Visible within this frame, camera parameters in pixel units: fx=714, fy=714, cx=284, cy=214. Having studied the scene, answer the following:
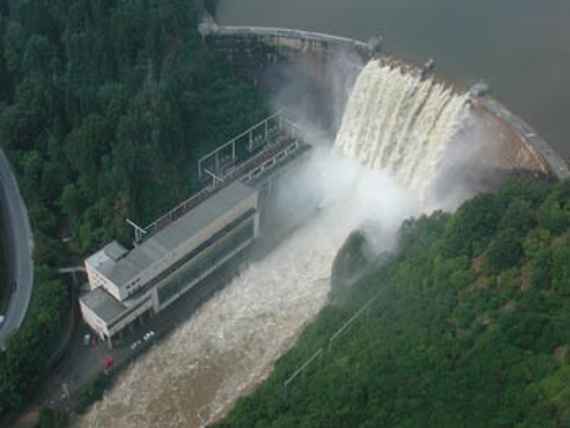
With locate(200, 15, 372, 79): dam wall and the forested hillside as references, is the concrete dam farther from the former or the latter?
the forested hillside

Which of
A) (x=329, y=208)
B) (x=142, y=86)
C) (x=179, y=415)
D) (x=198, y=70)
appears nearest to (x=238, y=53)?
(x=198, y=70)

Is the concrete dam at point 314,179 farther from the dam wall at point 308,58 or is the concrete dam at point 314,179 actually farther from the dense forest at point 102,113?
the dense forest at point 102,113

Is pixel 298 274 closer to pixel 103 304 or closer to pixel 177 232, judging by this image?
pixel 177 232

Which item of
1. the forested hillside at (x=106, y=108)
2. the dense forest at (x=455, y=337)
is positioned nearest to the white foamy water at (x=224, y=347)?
the dense forest at (x=455, y=337)

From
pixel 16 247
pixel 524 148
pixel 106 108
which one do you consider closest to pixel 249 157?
pixel 106 108

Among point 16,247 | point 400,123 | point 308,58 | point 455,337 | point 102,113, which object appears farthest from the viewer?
point 308,58

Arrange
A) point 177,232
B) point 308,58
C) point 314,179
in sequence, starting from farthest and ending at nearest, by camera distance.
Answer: point 308,58, point 314,179, point 177,232


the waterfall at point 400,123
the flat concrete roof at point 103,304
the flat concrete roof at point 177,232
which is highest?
the waterfall at point 400,123
